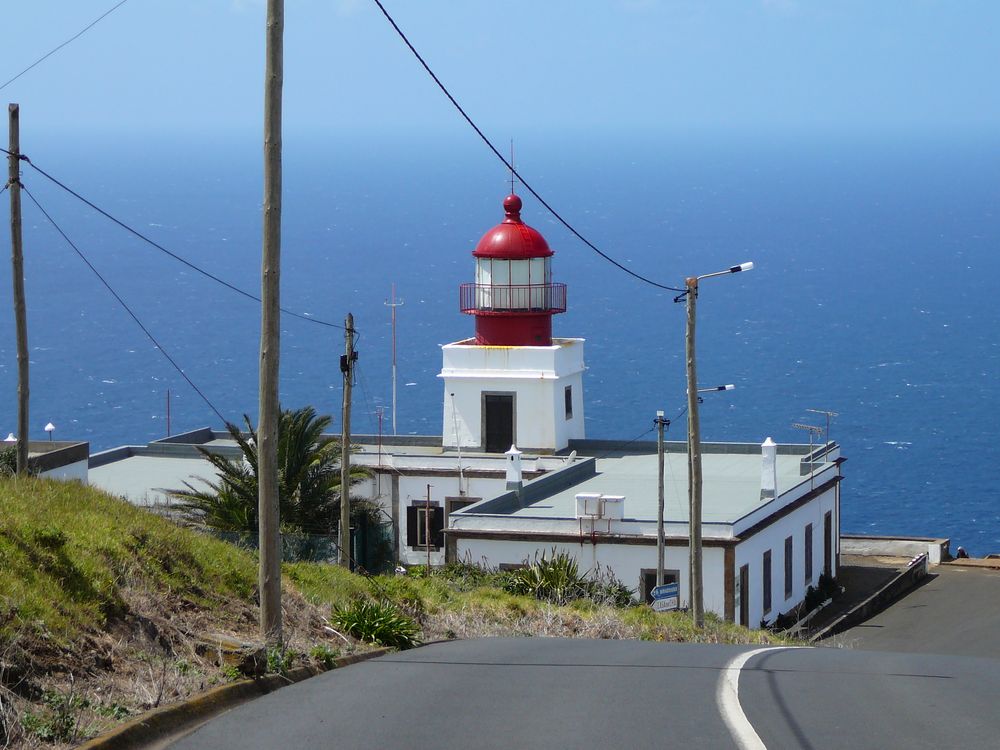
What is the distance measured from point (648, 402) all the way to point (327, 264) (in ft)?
285

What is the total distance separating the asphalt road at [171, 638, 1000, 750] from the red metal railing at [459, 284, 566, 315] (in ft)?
86.2

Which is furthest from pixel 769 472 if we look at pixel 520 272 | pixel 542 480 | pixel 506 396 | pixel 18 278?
pixel 18 278

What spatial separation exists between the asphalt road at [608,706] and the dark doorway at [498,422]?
2537 centimetres

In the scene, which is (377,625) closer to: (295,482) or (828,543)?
(295,482)

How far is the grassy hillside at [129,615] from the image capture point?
33.9 feet

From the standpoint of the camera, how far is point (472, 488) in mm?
36156

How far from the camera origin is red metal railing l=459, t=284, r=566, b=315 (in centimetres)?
4003

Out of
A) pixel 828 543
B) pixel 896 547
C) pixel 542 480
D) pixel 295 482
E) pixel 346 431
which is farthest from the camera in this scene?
pixel 896 547

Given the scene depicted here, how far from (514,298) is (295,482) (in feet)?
33.9

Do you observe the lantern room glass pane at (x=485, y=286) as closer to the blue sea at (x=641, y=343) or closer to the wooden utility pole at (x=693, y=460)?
the wooden utility pole at (x=693, y=460)

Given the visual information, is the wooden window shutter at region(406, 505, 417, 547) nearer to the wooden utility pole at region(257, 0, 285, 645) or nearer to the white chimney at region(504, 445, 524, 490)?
the white chimney at region(504, 445, 524, 490)

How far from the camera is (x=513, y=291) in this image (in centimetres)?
4006

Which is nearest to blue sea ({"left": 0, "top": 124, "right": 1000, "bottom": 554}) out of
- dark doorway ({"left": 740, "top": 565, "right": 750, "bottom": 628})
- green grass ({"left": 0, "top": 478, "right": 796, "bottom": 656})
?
dark doorway ({"left": 740, "top": 565, "right": 750, "bottom": 628})

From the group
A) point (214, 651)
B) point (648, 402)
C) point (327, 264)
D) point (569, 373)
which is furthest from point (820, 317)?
point (214, 651)
